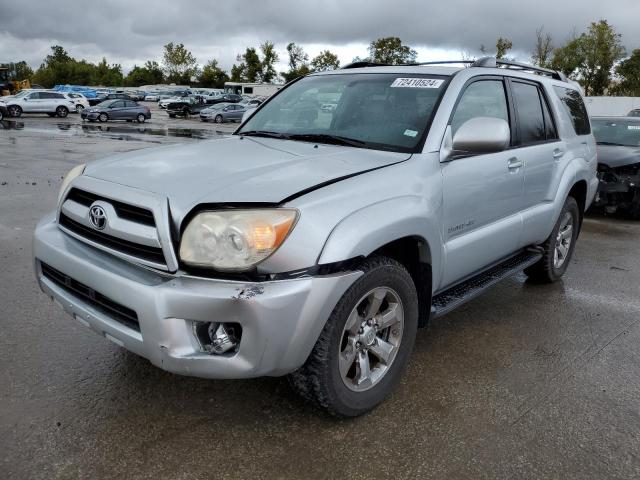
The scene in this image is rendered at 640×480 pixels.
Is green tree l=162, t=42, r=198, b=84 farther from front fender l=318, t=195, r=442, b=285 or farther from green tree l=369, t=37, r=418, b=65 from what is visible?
front fender l=318, t=195, r=442, b=285

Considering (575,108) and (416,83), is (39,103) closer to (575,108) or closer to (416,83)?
(575,108)

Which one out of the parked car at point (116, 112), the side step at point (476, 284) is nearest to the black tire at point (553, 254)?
the side step at point (476, 284)

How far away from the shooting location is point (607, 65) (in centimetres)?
5241

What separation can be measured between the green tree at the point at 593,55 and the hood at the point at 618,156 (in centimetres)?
4924

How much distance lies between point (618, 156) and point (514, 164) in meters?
5.27

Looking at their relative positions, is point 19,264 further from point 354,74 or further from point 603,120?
point 603,120

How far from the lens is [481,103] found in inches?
142

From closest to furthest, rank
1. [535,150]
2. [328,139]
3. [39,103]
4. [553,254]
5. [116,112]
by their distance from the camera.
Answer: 1. [328,139]
2. [535,150]
3. [553,254]
4. [116,112]
5. [39,103]

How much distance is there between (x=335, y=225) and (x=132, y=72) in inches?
5001

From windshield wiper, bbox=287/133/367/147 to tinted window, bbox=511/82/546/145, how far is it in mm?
1411

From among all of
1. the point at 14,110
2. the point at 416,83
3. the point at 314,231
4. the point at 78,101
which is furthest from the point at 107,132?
the point at 314,231

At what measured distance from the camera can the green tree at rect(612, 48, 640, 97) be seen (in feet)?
169

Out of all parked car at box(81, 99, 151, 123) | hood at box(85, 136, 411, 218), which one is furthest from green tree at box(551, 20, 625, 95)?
hood at box(85, 136, 411, 218)

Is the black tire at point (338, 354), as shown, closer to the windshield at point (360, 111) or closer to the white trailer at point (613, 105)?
the windshield at point (360, 111)
